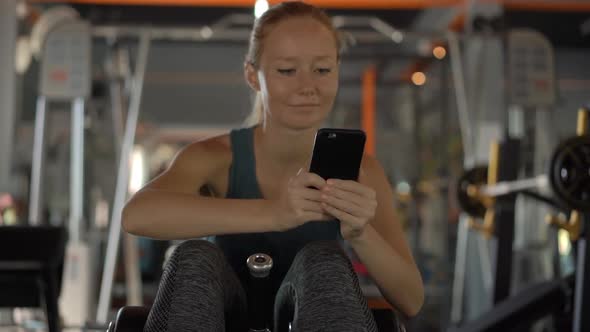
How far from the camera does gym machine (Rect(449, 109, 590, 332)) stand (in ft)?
7.11

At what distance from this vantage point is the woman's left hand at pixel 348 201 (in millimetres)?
1325

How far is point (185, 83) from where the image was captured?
19.4 ft

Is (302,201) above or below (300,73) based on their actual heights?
below

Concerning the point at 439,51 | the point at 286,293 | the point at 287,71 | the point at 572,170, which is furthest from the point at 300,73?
the point at 439,51

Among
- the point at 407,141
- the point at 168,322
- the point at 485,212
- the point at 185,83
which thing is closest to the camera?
the point at 168,322

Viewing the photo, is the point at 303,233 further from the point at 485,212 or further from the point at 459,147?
the point at 459,147

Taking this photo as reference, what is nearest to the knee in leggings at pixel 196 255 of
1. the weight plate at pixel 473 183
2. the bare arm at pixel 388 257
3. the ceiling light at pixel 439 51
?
the bare arm at pixel 388 257

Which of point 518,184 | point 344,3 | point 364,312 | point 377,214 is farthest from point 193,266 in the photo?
point 344,3

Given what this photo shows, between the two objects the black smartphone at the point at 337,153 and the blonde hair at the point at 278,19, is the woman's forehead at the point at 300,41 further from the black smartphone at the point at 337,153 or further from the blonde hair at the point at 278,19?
the black smartphone at the point at 337,153

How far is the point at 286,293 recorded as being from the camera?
4.45 ft

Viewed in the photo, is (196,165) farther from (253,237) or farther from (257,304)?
(257,304)

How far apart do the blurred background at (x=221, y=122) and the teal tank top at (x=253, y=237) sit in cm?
191

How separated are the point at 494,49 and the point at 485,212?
273 cm

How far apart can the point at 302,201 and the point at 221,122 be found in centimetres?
482
